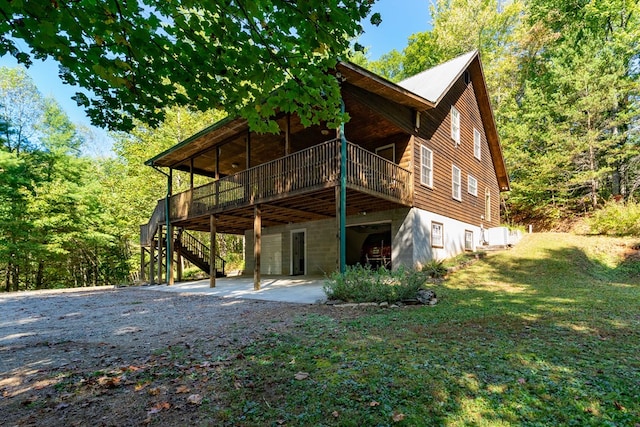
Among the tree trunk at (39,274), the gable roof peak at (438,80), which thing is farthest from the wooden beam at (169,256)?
the tree trunk at (39,274)

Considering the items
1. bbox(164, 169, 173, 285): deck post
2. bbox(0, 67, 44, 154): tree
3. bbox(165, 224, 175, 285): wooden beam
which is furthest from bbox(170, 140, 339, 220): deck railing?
bbox(0, 67, 44, 154): tree

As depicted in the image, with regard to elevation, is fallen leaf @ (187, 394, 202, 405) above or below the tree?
below

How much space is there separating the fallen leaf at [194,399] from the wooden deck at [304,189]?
22.3 feet

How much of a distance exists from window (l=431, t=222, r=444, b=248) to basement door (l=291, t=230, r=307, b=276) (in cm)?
621

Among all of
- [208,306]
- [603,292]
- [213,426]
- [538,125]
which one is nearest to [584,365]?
[213,426]

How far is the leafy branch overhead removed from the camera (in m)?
3.17

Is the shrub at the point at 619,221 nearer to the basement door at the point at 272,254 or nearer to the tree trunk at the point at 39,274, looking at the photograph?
the basement door at the point at 272,254

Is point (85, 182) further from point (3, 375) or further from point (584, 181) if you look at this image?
point (584, 181)

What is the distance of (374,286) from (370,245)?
28.7 ft

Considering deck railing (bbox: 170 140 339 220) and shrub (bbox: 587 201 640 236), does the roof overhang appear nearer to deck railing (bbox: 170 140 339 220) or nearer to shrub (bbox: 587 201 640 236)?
deck railing (bbox: 170 140 339 220)

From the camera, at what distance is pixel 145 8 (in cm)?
372

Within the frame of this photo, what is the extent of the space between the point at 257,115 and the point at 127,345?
3600 mm

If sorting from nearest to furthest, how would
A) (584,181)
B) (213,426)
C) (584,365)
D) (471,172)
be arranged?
(213,426), (584,365), (471,172), (584,181)

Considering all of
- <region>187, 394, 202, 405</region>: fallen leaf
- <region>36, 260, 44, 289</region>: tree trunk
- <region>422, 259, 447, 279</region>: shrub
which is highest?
<region>422, 259, 447, 279</region>: shrub
